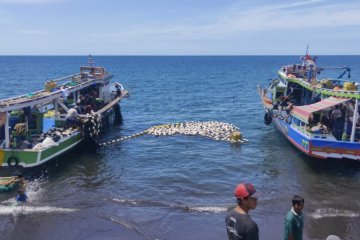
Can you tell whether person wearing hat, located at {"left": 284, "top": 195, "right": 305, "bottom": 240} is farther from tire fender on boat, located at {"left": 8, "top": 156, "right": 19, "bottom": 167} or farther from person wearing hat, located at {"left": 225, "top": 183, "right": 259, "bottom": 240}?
tire fender on boat, located at {"left": 8, "top": 156, "right": 19, "bottom": 167}

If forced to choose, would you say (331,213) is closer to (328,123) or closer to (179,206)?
(179,206)

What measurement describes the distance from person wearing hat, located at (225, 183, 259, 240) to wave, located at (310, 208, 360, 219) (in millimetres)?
10498

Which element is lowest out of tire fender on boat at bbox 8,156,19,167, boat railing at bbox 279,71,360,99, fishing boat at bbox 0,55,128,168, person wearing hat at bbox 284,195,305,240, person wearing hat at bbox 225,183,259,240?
tire fender on boat at bbox 8,156,19,167

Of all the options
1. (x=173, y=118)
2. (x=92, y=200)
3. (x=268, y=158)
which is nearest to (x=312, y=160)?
(x=268, y=158)

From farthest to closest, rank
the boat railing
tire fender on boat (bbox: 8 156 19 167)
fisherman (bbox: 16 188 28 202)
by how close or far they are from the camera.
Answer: the boat railing < tire fender on boat (bbox: 8 156 19 167) < fisherman (bbox: 16 188 28 202)

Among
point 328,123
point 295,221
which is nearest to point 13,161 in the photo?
point 295,221

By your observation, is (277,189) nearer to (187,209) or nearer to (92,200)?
(187,209)

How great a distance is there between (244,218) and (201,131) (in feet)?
84.9

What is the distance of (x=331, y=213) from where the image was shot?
16.4 meters

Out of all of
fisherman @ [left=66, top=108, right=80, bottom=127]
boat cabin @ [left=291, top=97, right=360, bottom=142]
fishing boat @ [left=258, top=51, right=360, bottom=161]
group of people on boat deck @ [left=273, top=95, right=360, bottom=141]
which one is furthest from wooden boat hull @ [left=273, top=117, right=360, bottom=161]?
fisherman @ [left=66, top=108, right=80, bottom=127]

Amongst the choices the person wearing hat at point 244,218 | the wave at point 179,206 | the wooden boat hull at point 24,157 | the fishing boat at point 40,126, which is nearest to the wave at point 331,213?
the wave at point 179,206

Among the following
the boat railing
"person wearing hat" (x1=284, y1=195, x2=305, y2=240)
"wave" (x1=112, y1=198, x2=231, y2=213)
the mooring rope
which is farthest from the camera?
the mooring rope

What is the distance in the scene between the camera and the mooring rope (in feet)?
97.7

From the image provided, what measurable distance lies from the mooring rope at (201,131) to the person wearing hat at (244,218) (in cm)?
2256
